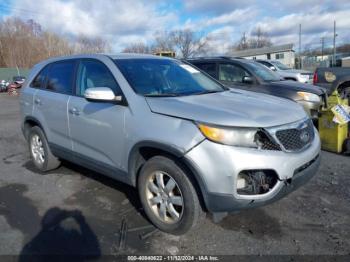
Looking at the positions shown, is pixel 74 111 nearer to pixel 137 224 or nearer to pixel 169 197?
pixel 137 224

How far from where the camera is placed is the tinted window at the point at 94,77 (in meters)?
3.81

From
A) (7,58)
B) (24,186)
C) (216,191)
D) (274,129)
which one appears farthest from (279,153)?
(7,58)

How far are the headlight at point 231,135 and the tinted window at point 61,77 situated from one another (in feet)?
7.52

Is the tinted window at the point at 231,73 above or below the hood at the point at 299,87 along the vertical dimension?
above

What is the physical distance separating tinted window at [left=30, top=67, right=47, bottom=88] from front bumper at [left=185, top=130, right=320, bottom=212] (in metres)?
3.21

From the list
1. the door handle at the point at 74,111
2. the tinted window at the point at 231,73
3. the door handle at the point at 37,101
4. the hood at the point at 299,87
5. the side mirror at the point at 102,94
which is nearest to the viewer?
the side mirror at the point at 102,94

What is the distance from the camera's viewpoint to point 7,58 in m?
60.8

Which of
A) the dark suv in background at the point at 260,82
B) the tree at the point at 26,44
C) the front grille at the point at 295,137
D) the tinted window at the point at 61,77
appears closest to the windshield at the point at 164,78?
the tinted window at the point at 61,77

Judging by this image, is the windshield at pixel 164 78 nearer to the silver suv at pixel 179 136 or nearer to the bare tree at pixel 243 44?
the silver suv at pixel 179 136

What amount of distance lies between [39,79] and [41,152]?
3.76 ft

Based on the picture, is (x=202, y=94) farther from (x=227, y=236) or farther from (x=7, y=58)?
(x=7, y=58)

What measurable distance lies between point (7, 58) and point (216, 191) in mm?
66962

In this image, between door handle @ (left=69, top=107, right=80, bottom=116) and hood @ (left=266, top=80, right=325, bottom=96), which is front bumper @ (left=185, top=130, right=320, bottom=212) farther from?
hood @ (left=266, top=80, right=325, bottom=96)

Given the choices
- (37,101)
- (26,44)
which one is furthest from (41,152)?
(26,44)
